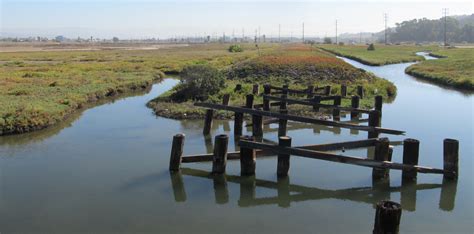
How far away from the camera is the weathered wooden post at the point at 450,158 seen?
13.1m

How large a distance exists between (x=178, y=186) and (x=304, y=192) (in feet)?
12.9

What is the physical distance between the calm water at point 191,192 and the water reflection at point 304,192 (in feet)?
0.10

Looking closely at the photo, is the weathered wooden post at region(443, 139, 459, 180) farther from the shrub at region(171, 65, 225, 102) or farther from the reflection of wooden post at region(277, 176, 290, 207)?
the shrub at region(171, 65, 225, 102)

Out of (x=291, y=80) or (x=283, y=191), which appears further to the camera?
(x=291, y=80)

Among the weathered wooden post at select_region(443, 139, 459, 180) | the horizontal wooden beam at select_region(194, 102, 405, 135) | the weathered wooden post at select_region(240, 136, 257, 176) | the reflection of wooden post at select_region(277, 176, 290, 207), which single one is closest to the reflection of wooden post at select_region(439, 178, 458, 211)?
the weathered wooden post at select_region(443, 139, 459, 180)

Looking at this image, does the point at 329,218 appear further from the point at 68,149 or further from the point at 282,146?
the point at 68,149

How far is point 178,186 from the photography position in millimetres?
13789

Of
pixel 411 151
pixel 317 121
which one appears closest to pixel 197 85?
pixel 317 121

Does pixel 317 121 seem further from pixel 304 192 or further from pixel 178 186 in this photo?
pixel 178 186

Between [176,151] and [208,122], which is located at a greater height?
[208,122]

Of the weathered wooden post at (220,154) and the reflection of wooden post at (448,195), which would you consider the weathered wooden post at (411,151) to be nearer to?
the reflection of wooden post at (448,195)

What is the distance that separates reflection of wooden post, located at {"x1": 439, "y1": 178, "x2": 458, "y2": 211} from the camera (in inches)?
488

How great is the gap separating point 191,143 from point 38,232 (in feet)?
30.4

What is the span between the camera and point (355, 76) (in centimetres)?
3844
